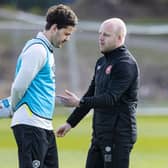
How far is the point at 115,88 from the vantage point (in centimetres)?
1009

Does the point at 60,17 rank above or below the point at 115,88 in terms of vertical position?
above

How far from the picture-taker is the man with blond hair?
33.1 ft

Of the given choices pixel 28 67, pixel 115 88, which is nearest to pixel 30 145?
pixel 28 67

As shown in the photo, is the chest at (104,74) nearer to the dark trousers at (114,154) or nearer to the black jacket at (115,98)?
the black jacket at (115,98)

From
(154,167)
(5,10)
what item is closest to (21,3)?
(5,10)

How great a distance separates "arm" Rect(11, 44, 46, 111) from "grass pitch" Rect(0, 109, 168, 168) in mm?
4690

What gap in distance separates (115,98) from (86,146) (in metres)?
7.58

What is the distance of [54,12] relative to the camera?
9.91 meters

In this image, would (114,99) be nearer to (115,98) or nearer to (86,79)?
(115,98)

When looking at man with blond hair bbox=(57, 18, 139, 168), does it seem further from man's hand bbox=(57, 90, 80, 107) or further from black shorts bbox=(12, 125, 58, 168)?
black shorts bbox=(12, 125, 58, 168)

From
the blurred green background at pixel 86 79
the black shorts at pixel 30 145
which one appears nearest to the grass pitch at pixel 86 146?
the blurred green background at pixel 86 79

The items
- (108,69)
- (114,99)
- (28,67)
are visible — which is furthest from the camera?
(108,69)

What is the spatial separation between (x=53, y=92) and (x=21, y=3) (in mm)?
46834

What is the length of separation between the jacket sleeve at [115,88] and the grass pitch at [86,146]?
4.50 m
